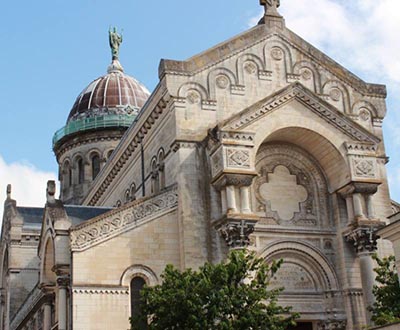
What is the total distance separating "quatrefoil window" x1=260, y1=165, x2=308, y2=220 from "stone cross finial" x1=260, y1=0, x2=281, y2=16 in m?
7.27

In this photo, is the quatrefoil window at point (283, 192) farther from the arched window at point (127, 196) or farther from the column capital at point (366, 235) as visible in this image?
the arched window at point (127, 196)

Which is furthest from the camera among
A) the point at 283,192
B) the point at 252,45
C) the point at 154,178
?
the point at 154,178

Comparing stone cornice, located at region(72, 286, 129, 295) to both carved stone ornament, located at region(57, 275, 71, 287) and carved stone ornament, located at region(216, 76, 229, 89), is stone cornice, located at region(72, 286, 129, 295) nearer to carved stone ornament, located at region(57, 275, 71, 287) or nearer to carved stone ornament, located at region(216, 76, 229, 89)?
carved stone ornament, located at region(57, 275, 71, 287)

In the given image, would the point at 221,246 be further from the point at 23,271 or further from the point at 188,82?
the point at 23,271

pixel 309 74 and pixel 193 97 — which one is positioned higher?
pixel 309 74

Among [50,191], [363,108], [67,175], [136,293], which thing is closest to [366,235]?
[363,108]

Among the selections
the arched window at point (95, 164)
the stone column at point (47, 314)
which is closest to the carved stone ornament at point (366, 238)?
the stone column at point (47, 314)

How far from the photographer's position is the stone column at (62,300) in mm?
29500

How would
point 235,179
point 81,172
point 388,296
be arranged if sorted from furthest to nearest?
point 81,172 < point 235,179 < point 388,296

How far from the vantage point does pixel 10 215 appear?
52094 millimetres

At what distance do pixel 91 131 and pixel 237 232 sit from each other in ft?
103

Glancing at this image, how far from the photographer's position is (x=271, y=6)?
3603cm

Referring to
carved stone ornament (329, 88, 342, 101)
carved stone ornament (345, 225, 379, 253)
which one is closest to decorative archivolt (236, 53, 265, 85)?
carved stone ornament (329, 88, 342, 101)

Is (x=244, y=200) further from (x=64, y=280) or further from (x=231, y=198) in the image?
(x=64, y=280)
